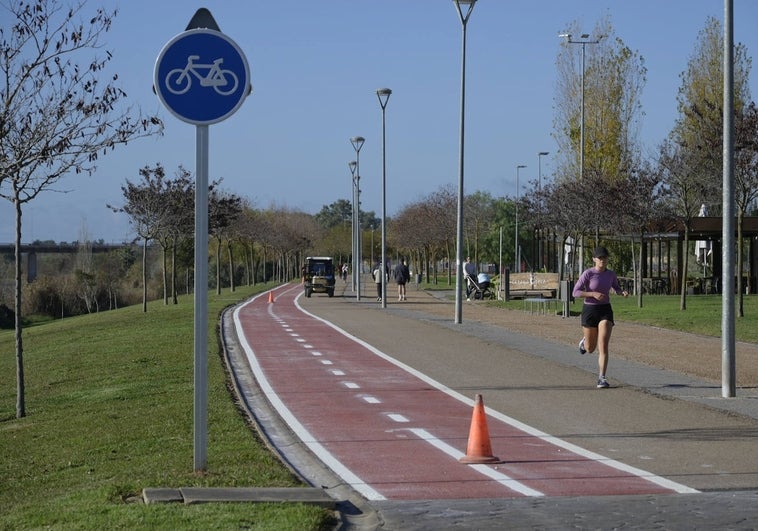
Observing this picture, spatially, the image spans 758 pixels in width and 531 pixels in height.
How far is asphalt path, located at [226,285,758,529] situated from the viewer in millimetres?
8648

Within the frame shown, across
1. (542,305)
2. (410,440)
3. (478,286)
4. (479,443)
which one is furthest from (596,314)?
(478,286)

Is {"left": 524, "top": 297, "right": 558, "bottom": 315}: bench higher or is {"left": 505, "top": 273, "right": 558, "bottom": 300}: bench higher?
{"left": 505, "top": 273, "right": 558, "bottom": 300}: bench

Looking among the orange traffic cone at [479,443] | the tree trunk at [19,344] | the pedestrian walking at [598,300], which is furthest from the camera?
the tree trunk at [19,344]

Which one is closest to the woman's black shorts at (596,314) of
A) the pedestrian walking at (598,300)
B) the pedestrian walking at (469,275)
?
the pedestrian walking at (598,300)

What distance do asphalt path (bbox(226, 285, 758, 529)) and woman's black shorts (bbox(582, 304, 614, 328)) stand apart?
3.03ft

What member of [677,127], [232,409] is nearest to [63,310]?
[677,127]

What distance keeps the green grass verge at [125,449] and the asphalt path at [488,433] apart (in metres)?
0.54

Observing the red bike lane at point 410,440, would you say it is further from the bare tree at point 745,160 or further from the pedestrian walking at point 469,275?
the pedestrian walking at point 469,275

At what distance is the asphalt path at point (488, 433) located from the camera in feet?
28.4

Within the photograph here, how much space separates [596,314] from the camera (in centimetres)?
1587

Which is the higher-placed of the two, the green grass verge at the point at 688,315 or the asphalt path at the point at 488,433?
the green grass verge at the point at 688,315

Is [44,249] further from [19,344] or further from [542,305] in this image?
[19,344]

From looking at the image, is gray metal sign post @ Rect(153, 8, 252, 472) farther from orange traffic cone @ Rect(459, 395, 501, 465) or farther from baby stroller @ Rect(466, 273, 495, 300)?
baby stroller @ Rect(466, 273, 495, 300)

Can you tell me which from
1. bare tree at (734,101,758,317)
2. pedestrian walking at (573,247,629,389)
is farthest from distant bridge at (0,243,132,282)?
pedestrian walking at (573,247,629,389)
